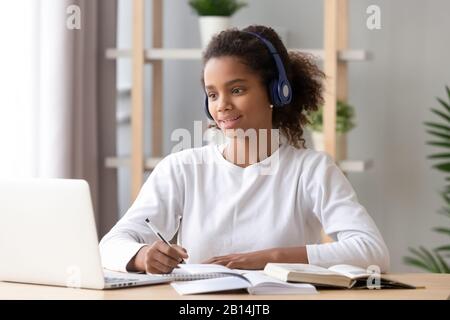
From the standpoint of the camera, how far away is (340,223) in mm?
2072

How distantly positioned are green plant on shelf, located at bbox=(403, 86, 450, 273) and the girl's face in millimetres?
1244

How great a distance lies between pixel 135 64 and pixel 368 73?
0.95m

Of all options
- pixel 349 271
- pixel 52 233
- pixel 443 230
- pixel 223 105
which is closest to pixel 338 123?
pixel 443 230

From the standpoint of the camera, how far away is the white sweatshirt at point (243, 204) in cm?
212

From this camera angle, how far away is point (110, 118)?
3596 millimetres

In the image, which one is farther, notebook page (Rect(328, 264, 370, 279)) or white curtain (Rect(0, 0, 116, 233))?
white curtain (Rect(0, 0, 116, 233))

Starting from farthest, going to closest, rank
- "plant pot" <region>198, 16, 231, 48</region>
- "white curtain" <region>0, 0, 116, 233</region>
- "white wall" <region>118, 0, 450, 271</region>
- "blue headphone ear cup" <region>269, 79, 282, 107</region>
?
"white wall" <region>118, 0, 450, 271</region> < "plant pot" <region>198, 16, 231, 48</region> < "white curtain" <region>0, 0, 116, 233</region> < "blue headphone ear cup" <region>269, 79, 282, 107</region>

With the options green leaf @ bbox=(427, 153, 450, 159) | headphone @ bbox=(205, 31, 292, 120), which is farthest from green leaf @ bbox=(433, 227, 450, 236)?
headphone @ bbox=(205, 31, 292, 120)

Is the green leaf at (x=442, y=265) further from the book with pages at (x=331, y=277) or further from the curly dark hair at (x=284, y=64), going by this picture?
the book with pages at (x=331, y=277)

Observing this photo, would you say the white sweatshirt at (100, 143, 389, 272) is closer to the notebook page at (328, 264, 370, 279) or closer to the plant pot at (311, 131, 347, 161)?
the notebook page at (328, 264, 370, 279)

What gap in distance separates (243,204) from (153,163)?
1340 mm

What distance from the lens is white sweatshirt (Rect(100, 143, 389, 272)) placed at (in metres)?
2.12

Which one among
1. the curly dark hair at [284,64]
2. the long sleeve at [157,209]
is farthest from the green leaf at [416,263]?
the long sleeve at [157,209]
